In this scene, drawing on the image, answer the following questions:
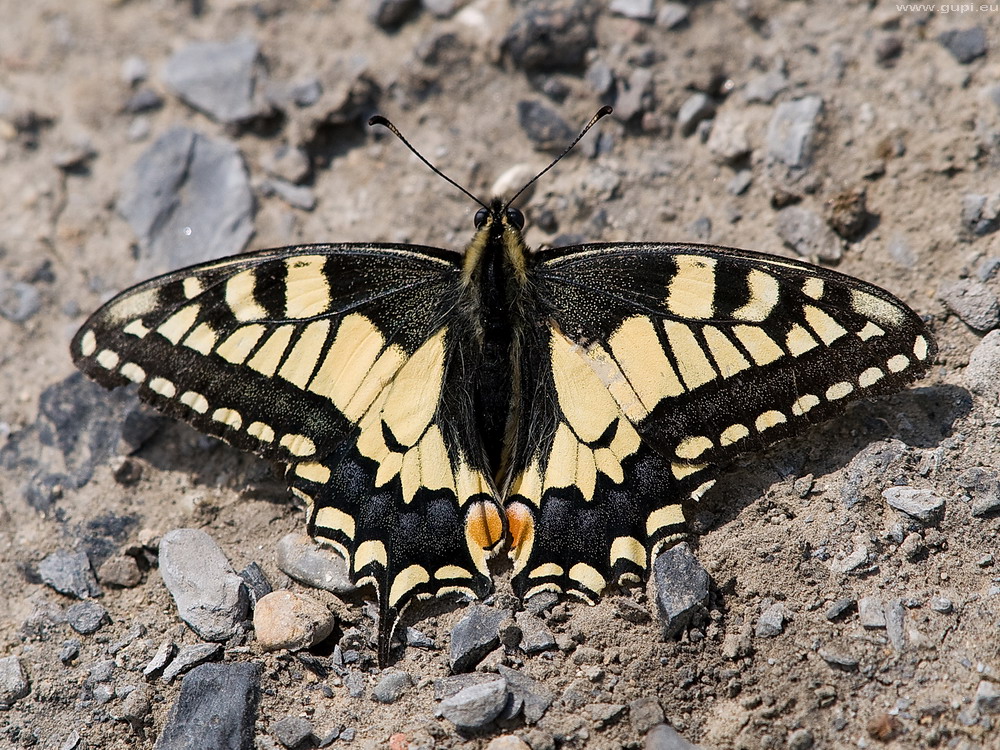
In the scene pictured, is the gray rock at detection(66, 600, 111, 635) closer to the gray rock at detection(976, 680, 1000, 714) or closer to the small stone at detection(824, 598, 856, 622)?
the small stone at detection(824, 598, 856, 622)

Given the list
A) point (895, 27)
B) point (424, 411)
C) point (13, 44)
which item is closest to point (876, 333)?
point (424, 411)

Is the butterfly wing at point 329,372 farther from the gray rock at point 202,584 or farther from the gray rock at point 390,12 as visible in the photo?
the gray rock at point 390,12

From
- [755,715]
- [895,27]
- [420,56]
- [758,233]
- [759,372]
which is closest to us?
[755,715]

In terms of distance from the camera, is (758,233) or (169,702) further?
(758,233)

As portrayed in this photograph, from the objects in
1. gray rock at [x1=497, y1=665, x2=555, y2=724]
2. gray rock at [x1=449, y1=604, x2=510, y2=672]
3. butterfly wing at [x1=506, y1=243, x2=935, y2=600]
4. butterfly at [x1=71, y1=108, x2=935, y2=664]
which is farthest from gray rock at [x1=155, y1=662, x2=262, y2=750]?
butterfly wing at [x1=506, y1=243, x2=935, y2=600]

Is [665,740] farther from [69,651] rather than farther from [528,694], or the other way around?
[69,651]

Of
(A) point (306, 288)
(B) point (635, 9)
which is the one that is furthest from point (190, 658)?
(B) point (635, 9)

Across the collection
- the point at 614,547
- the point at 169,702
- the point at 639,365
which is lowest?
the point at 169,702

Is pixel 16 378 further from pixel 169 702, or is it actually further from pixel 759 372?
pixel 759 372
